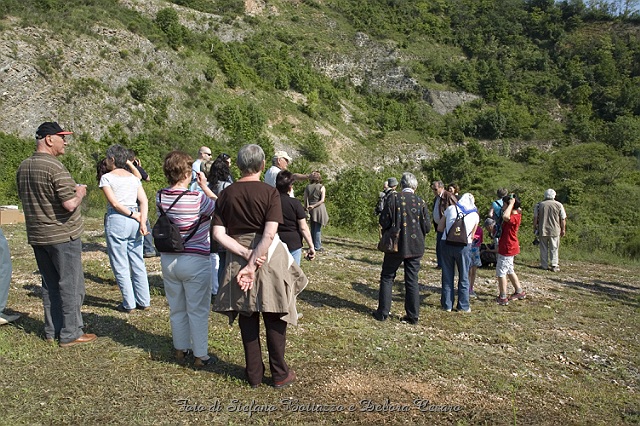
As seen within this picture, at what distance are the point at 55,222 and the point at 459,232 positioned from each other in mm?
5026

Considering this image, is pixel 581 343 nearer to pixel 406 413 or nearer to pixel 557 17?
pixel 406 413

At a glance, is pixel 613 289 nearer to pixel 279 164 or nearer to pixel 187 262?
pixel 279 164

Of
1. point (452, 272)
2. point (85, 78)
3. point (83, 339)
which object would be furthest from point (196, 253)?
point (85, 78)

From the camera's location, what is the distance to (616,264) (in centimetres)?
1371

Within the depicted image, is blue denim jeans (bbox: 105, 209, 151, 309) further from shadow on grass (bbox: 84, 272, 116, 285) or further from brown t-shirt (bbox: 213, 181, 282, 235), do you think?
brown t-shirt (bbox: 213, 181, 282, 235)

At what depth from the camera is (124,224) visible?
A: 5.61 m

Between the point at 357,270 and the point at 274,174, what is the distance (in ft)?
13.2

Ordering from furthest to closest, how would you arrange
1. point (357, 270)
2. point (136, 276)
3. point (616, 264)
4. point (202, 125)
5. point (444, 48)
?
point (444, 48)
point (202, 125)
point (616, 264)
point (357, 270)
point (136, 276)

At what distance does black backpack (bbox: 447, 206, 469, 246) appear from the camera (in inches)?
265

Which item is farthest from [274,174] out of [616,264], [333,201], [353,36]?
[353,36]

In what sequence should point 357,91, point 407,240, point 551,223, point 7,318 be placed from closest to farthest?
point 7,318 < point 407,240 < point 551,223 < point 357,91

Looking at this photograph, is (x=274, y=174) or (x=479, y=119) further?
(x=479, y=119)

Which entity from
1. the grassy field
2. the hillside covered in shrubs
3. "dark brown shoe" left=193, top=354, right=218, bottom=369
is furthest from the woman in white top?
the hillside covered in shrubs

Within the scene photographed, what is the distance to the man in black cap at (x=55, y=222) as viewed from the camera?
14.3 feet
